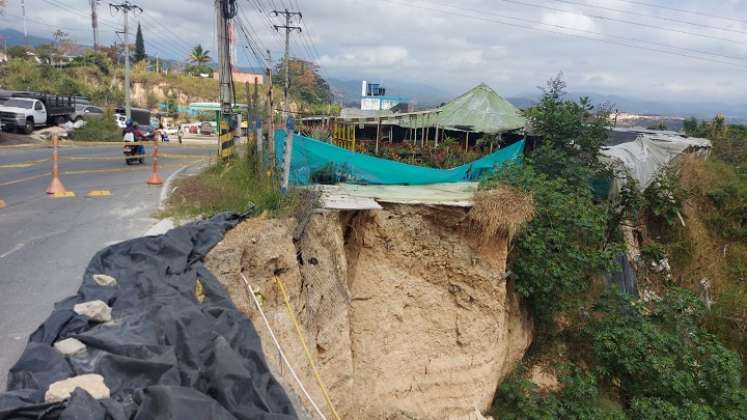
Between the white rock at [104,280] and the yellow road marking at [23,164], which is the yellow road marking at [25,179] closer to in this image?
the yellow road marking at [23,164]

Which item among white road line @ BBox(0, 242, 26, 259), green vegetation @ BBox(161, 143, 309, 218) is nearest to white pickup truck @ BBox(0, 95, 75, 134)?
green vegetation @ BBox(161, 143, 309, 218)

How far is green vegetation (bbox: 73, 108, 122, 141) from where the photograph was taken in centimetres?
2725

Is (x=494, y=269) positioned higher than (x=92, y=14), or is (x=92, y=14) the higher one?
(x=92, y=14)

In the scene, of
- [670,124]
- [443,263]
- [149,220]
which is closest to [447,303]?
[443,263]

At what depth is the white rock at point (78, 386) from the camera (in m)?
3.22

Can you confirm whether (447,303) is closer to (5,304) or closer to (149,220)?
(149,220)

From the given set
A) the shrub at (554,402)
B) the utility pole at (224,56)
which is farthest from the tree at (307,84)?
the shrub at (554,402)

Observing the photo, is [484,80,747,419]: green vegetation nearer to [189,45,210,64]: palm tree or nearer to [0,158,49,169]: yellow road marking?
[0,158,49,169]: yellow road marking

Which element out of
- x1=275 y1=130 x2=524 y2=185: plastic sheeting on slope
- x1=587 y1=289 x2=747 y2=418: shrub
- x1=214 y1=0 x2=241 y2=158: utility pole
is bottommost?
x1=587 y1=289 x2=747 y2=418: shrub

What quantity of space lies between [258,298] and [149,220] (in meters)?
3.90

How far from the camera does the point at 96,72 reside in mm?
58594

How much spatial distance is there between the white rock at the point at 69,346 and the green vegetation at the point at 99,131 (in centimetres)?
2641

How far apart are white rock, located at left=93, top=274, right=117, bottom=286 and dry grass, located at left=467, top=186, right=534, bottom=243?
244 inches

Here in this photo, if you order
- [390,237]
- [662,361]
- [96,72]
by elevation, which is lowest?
[662,361]
